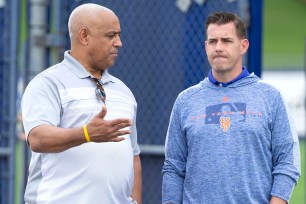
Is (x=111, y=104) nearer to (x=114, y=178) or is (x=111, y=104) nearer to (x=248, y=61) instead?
(x=114, y=178)

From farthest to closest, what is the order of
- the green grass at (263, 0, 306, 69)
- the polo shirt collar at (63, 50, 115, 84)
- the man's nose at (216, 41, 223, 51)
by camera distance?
1. the green grass at (263, 0, 306, 69)
2. the polo shirt collar at (63, 50, 115, 84)
3. the man's nose at (216, 41, 223, 51)

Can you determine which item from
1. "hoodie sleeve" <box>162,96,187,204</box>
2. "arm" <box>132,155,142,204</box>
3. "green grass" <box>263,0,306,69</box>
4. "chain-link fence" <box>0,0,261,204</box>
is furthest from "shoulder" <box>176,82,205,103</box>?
"green grass" <box>263,0,306,69</box>

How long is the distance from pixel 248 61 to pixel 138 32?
3.54 feet

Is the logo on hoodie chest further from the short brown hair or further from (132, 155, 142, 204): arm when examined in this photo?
(132, 155, 142, 204): arm

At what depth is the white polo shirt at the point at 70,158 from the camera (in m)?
4.14

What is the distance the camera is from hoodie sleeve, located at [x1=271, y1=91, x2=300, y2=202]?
409 centimetres

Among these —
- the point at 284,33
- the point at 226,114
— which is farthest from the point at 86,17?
the point at 284,33

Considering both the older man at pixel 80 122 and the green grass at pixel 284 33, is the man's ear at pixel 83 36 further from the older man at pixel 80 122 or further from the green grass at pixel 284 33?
the green grass at pixel 284 33

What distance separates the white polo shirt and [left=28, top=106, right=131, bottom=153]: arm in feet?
0.28

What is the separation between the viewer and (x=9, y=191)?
670 cm

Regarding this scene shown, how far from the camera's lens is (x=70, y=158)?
4.16 m

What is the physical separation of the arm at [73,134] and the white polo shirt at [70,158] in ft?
0.28

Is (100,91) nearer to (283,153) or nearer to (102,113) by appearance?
(102,113)

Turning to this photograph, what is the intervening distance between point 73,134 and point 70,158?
0.28m
